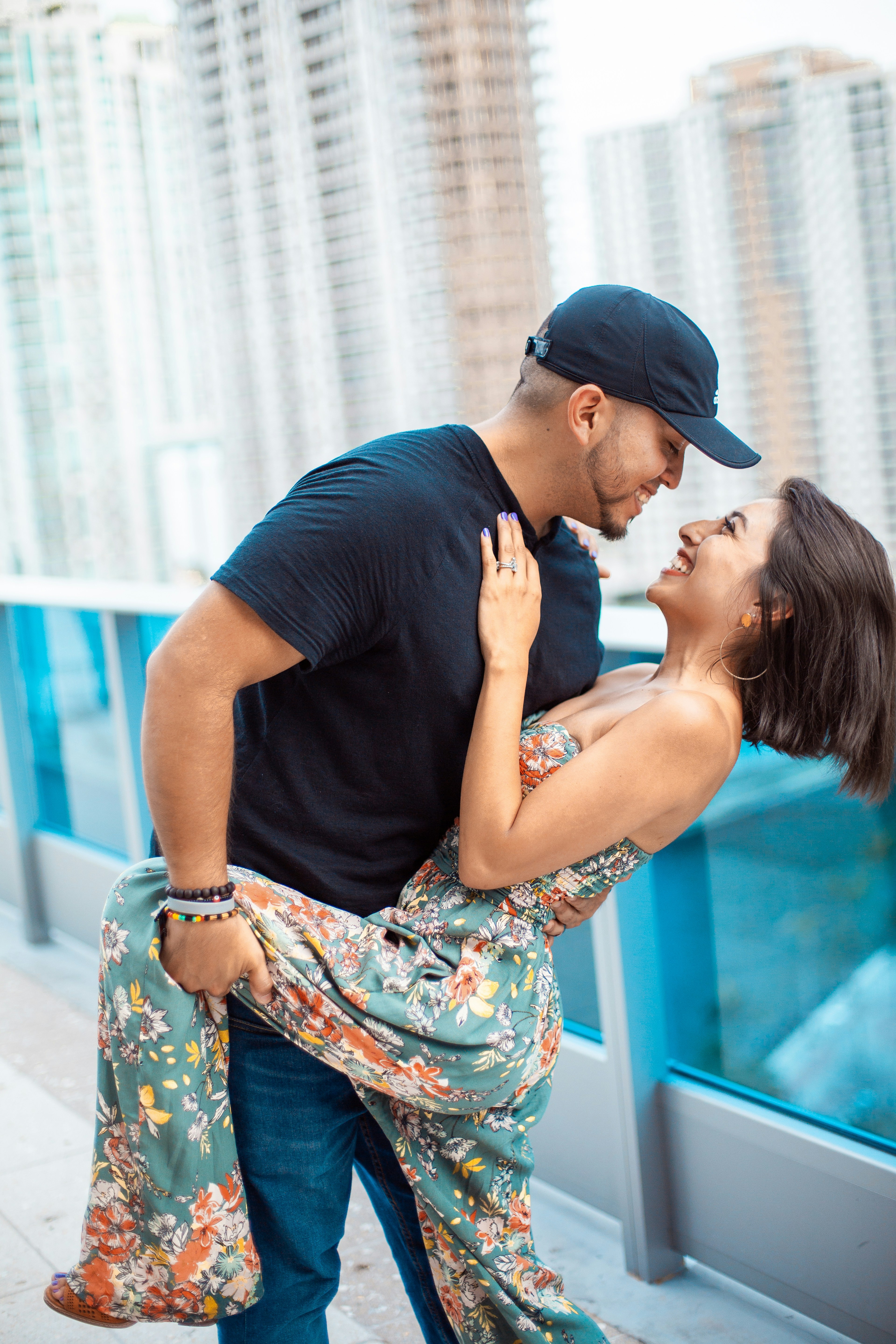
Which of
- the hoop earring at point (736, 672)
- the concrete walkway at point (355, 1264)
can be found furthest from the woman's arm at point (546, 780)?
the concrete walkway at point (355, 1264)

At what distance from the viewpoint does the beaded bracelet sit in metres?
1.09

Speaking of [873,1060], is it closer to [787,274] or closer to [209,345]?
[787,274]

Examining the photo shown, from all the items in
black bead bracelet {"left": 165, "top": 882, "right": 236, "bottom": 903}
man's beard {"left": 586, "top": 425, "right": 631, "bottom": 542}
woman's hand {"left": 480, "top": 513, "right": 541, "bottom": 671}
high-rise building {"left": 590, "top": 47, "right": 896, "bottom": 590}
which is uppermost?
high-rise building {"left": 590, "top": 47, "right": 896, "bottom": 590}

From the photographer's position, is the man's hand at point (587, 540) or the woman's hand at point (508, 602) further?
the man's hand at point (587, 540)

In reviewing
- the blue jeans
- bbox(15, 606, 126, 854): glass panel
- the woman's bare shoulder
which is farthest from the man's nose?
bbox(15, 606, 126, 854): glass panel

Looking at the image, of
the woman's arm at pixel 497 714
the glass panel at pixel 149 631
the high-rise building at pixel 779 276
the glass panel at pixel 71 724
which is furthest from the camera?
the high-rise building at pixel 779 276

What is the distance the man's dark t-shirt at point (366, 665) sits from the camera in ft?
3.36

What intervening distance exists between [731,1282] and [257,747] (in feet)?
4.64

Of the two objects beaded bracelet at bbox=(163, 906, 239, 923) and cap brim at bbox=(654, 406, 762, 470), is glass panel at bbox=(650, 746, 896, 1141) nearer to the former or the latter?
cap brim at bbox=(654, 406, 762, 470)

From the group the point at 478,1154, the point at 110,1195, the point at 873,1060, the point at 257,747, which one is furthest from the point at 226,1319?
the point at 873,1060

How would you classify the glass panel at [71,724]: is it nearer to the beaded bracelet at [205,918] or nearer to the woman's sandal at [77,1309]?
the woman's sandal at [77,1309]

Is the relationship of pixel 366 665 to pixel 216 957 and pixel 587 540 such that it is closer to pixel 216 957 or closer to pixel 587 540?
pixel 216 957

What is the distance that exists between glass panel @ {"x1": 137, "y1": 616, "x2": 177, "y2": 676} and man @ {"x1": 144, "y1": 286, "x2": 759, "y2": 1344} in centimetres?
191

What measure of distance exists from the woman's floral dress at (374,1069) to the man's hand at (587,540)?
0.29m
